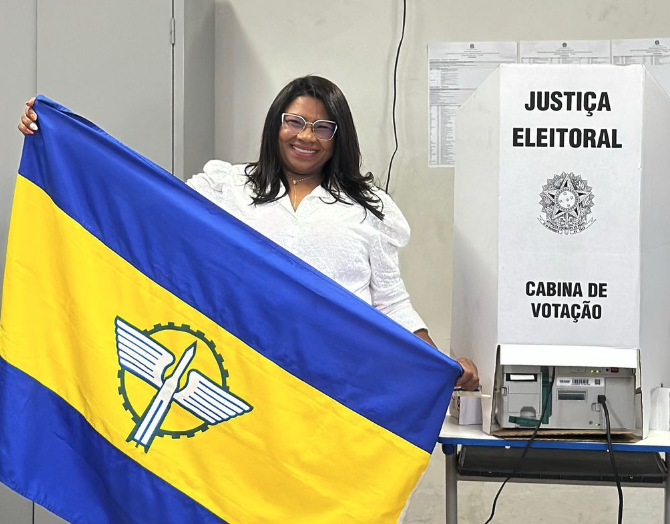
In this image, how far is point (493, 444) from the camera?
2.07 meters

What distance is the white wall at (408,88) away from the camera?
316cm

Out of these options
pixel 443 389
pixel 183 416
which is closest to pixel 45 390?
pixel 183 416

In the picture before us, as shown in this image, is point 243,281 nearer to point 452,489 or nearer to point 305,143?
point 305,143

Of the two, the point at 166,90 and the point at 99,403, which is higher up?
the point at 166,90

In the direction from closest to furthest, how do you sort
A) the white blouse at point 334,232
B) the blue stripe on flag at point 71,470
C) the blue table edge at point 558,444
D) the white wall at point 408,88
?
the blue stripe on flag at point 71,470 < the blue table edge at point 558,444 < the white blouse at point 334,232 < the white wall at point 408,88

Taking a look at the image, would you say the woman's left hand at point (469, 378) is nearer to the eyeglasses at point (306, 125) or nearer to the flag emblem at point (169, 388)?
the flag emblem at point (169, 388)

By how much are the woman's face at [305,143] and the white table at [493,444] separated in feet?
2.35

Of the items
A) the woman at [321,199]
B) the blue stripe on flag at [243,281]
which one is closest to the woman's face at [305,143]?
the woman at [321,199]

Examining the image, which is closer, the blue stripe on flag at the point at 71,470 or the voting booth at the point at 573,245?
the blue stripe on flag at the point at 71,470

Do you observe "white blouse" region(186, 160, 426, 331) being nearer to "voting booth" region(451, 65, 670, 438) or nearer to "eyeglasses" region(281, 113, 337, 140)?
"eyeglasses" region(281, 113, 337, 140)

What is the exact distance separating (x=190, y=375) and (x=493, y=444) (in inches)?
28.3

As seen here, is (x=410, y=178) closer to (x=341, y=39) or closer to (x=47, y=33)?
(x=341, y=39)

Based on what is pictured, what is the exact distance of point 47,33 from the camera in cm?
282

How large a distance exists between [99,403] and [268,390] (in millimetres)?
352
